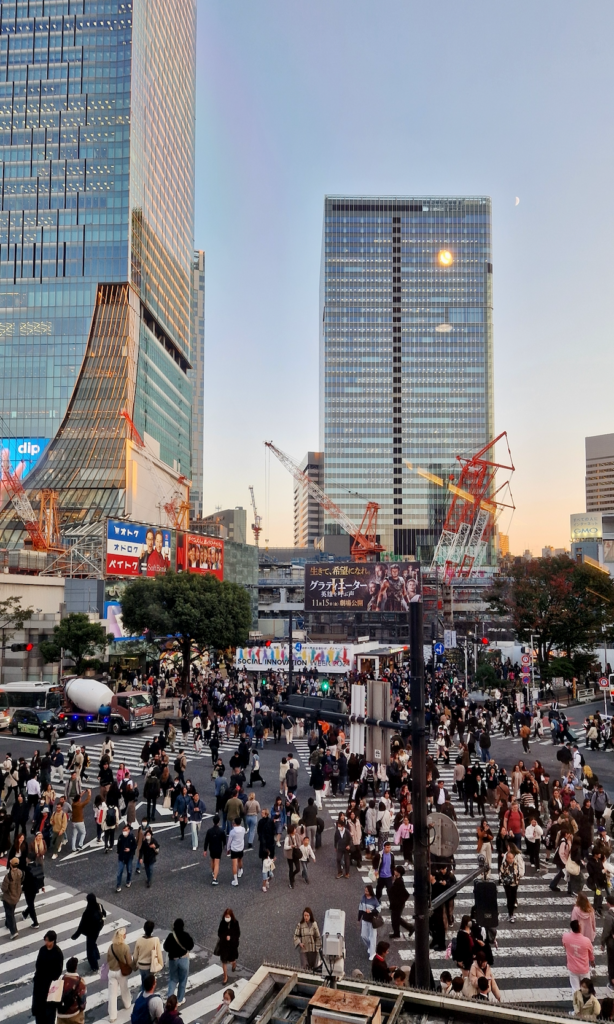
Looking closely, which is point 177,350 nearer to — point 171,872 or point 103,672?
point 103,672

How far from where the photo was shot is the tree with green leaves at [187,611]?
41.7 metres

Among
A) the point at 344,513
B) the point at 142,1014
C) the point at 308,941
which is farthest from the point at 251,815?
the point at 344,513

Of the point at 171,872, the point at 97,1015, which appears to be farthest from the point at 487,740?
the point at 97,1015

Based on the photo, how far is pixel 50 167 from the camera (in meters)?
103

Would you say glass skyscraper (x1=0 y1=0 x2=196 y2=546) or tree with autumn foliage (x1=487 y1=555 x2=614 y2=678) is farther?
glass skyscraper (x1=0 y1=0 x2=196 y2=546)

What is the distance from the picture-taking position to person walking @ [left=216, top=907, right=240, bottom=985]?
1020cm

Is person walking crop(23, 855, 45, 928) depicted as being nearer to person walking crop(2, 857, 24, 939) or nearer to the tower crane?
person walking crop(2, 857, 24, 939)

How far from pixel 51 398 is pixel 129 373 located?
38.4 feet

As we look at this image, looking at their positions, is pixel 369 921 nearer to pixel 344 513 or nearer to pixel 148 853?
pixel 148 853

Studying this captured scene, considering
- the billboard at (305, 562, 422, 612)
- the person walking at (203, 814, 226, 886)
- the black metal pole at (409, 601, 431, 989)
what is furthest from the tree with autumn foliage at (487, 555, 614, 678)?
the black metal pole at (409, 601, 431, 989)

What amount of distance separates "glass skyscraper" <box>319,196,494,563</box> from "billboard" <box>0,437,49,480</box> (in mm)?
84276

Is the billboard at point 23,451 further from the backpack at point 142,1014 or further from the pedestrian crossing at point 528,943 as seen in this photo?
the backpack at point 142,1014

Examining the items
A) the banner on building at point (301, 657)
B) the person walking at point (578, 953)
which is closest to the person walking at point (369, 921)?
the person walking at point (578, 953)

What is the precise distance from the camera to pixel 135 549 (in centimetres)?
6347
